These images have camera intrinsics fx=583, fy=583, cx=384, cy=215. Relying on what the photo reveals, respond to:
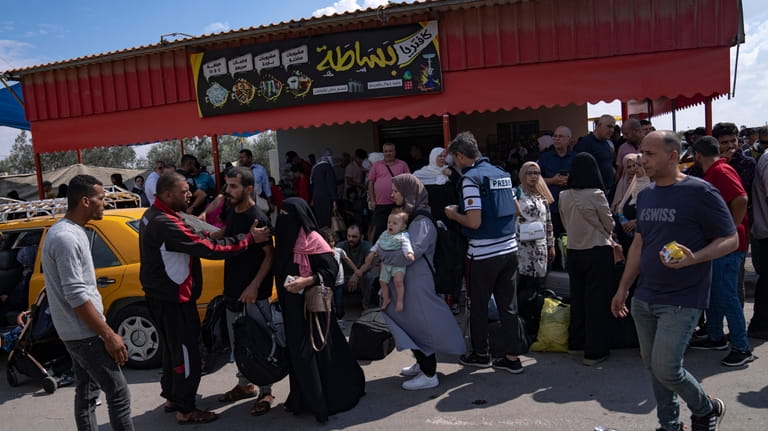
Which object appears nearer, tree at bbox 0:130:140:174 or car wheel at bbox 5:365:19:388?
car wheel at bbox 5:365:19:388

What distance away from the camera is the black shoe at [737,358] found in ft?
15.9

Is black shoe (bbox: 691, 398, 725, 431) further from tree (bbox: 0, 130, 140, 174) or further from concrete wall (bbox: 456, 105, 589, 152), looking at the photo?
tree (bbox: 0, 130, 140, 174)

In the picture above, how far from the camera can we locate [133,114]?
9938mm

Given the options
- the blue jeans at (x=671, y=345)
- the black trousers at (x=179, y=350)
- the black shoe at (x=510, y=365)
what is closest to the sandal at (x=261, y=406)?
the black trousers at (x=179, y=350)

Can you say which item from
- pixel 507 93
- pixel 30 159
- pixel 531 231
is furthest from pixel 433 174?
pixel 30 159

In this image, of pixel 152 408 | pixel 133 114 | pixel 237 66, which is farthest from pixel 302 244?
pixel 133 114

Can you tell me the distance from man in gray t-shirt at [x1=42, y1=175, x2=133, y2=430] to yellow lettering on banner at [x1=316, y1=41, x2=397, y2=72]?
5.36 meters

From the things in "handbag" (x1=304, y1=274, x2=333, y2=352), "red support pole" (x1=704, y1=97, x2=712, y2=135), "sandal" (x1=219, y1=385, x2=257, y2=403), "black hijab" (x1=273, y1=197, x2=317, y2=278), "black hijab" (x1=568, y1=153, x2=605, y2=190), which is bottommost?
"sandal" (x1=219, y1=385, x2=257, y2=403)

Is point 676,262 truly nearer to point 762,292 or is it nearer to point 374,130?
point 762,292

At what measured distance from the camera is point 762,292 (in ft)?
18.2

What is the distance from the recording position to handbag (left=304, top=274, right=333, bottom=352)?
13.9 ft

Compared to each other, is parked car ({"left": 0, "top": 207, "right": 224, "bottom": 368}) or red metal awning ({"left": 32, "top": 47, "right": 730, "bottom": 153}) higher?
red metal awning ({"left": 32, "top": 47, "right": 730, "bottom": 153})

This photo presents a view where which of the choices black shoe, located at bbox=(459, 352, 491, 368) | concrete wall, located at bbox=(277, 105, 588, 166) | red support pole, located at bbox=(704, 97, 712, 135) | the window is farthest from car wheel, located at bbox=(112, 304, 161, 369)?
concrete wall, located at bbox=(277, 105, 588, 166)

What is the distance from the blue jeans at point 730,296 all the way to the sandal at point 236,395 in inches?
156
